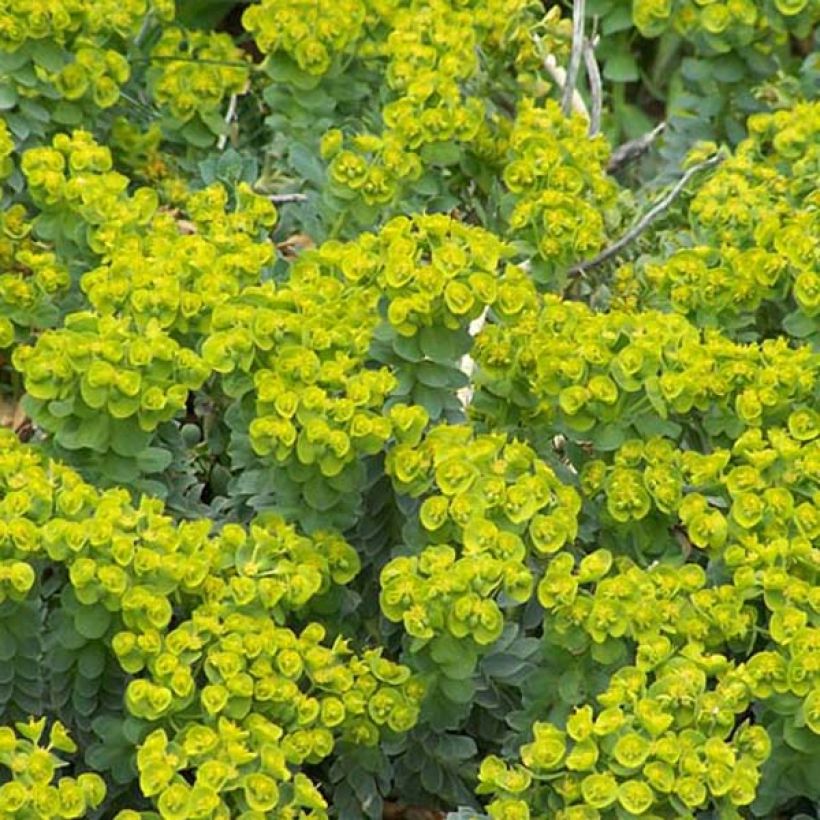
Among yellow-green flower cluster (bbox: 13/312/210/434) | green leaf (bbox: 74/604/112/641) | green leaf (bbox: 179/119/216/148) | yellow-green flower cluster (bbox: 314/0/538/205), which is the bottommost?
green leaf (bbox: 74/604/112/641)

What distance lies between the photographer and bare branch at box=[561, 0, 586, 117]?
4148mm

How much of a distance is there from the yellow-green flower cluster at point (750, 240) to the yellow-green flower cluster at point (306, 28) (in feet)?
2.38

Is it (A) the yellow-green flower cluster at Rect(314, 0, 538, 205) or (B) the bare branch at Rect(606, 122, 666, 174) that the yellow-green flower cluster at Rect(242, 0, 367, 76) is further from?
(B) the bare branch at Rect(606, 122, 666, 174)

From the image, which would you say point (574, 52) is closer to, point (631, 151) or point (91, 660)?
point (631, 151)

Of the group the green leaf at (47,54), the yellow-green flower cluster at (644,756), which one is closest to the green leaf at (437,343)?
the yellow-green flower cluster at (644,756)

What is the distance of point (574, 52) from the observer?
4.16 m

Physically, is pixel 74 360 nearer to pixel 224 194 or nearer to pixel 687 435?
pixel 224 194

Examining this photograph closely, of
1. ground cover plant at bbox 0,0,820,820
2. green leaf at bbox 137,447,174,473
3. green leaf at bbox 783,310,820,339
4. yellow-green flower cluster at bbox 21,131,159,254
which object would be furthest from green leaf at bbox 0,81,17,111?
green leaf at bbox 783,310,820,339

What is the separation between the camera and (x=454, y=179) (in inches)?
160

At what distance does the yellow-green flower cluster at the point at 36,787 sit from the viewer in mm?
2727

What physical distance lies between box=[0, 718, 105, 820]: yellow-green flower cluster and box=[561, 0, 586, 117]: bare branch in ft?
6.29

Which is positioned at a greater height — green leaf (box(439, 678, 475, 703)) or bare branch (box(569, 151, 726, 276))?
bare branch (box(569, 151, 726, 276))

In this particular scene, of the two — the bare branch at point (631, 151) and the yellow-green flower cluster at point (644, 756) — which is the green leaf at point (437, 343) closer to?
the yellow-green flower cluster at point (644, 756)

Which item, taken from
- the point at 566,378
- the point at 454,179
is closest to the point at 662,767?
the point at 566,378
